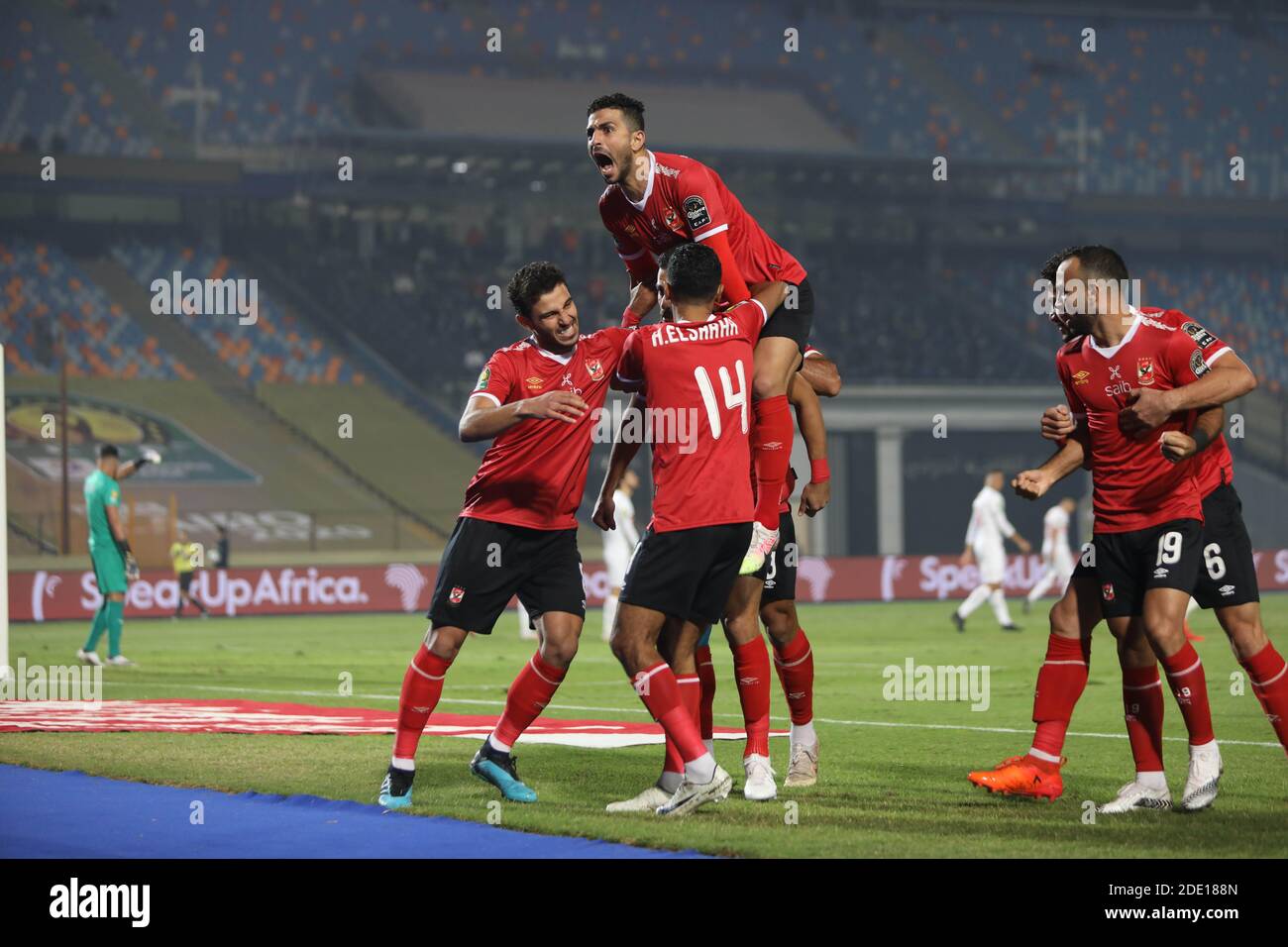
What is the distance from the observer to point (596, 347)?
772 centimetres

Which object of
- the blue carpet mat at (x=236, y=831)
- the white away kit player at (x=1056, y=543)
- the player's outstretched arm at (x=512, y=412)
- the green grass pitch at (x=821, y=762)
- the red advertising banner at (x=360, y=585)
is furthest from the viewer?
the red advertising banner at (x=360, y=585)

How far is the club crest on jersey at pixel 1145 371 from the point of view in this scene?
24.4ft

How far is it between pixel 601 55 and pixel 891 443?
16.6m

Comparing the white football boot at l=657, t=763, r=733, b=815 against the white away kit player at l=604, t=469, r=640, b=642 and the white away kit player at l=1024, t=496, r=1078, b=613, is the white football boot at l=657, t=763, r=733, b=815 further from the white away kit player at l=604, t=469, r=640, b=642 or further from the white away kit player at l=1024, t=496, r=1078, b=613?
the white away kit player at l=1024, t=496, r=1078, b=613

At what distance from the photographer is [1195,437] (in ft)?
24.0

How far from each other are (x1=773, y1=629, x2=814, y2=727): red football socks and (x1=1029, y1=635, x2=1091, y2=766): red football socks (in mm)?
1244

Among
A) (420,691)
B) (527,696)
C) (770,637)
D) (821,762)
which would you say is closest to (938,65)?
(821,762)

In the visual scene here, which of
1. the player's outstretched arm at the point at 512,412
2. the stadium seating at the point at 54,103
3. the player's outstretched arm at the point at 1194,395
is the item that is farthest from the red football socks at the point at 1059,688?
the stadium seating at the point at 54,103

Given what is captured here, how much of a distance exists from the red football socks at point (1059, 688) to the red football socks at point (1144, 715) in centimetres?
24

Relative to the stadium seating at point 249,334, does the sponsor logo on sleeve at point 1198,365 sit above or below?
below

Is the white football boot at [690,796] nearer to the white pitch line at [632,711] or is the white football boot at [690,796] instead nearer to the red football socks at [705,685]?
the red football socks at [705,685]
